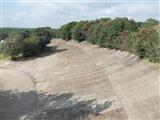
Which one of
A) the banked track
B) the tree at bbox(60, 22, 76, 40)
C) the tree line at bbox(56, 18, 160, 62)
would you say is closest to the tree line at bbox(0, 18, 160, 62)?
the tree line at bbox(56, 18, 160, 62)

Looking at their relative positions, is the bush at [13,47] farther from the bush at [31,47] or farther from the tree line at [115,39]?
the bush at [31,47]

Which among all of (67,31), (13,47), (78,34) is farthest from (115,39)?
(67,31)

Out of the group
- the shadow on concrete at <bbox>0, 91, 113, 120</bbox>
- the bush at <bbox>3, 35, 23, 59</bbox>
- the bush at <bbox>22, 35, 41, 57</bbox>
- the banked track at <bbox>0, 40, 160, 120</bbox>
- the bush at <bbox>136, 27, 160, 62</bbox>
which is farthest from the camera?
the bush at <bbox>22, 35, 41, 57</bbox>

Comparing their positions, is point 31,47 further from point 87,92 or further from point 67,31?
point 87,92

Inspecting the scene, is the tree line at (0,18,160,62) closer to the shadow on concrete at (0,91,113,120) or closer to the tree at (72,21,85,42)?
the tree at (72,21,85,42)

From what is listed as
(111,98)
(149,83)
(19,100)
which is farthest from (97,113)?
(19,100)

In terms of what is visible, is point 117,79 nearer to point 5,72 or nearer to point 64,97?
point 64,97
